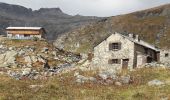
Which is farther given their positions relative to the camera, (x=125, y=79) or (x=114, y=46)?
(x=114, y=46)

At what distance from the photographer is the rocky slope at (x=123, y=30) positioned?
163 meters

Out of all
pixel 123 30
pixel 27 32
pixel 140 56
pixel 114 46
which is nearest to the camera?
pixel 140 56

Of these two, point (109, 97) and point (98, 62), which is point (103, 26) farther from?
point (109, 97)

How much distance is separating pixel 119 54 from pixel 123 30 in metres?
102

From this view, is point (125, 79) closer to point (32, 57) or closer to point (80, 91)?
point (80, 91)

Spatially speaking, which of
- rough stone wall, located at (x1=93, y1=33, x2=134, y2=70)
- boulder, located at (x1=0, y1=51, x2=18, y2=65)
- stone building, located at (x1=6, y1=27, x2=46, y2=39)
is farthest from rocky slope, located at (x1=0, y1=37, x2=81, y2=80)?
stone building, located at (x1=6, y1=27, x2=46, y2=39)

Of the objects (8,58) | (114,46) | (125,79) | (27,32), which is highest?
(27,32)

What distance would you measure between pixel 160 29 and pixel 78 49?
32.8 metres

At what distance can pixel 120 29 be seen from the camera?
591ft

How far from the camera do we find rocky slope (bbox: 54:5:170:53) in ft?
536

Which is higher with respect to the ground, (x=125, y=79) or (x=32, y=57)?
(x=32, y=57)

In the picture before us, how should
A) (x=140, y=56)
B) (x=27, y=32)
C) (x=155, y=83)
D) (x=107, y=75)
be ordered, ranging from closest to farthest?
(x=155, y=83)
(x=107, y=75)
(x=140, y=56)
(x=27, y=32)

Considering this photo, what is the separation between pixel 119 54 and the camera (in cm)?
7600

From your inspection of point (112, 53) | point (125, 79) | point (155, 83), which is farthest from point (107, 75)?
point (112, 53)
